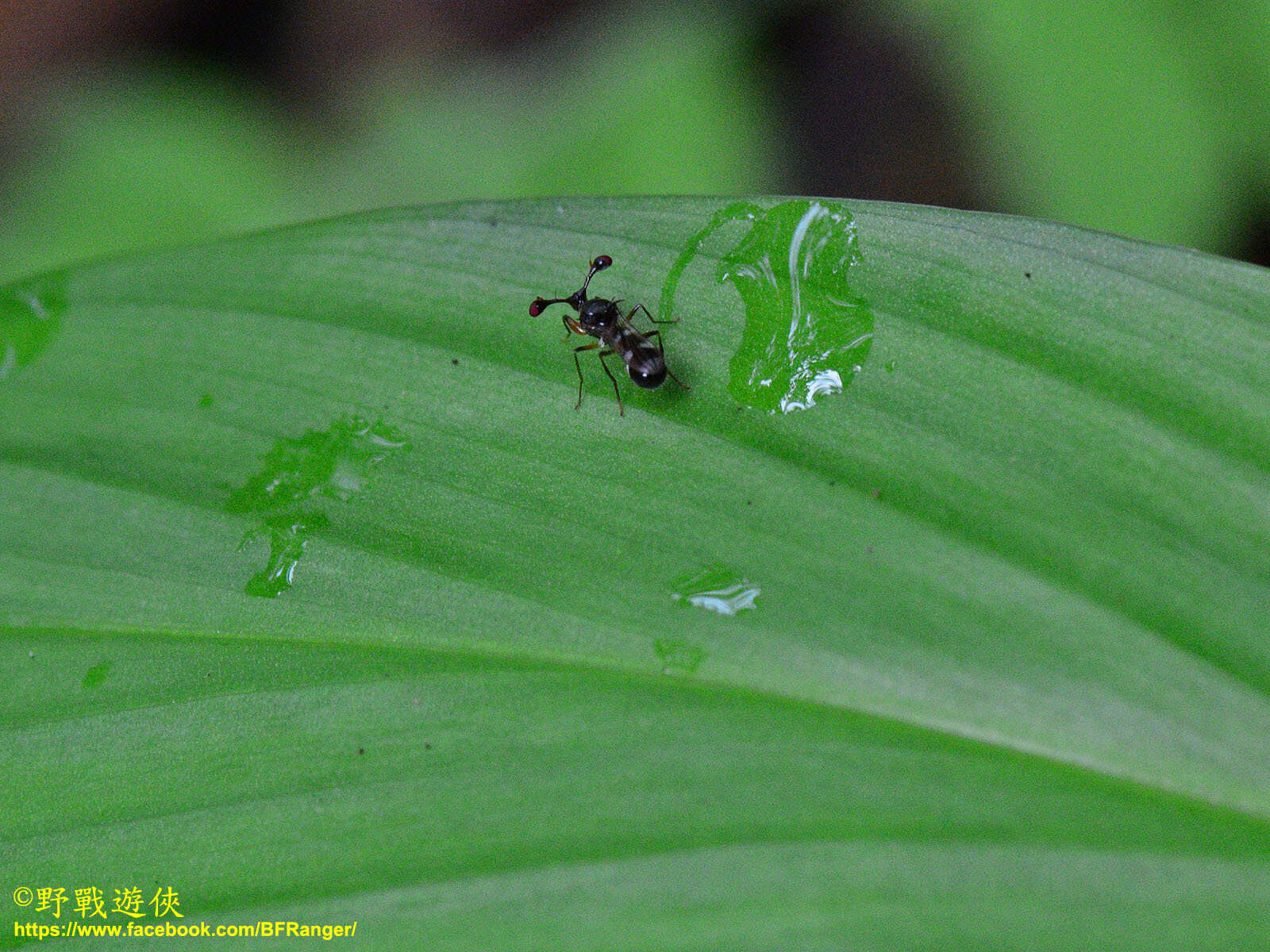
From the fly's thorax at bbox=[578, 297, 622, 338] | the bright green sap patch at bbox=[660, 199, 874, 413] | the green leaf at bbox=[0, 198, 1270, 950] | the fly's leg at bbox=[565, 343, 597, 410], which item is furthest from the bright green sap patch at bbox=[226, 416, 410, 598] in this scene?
the bright green sap patch at bbox=[660, 199, 874, 413]

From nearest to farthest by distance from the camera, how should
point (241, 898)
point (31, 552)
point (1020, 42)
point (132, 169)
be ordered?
point (241, 898), point (31, 552), point (1020, 42), point (132, 169)

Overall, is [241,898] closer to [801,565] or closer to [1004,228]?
[801,565]

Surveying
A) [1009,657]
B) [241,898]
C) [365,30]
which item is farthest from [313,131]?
[1009,657]

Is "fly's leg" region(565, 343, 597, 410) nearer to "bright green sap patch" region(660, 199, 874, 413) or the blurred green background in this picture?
"bright green sap patch" region(660, 199, 874, 413)

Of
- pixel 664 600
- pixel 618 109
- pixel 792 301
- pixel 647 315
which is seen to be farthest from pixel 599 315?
pixel 618 109

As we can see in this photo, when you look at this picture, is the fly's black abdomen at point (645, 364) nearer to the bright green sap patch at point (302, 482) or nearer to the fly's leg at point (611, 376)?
the fly's leg at point (611, 376)

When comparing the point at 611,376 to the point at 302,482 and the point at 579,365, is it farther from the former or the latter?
the point at 302,482
